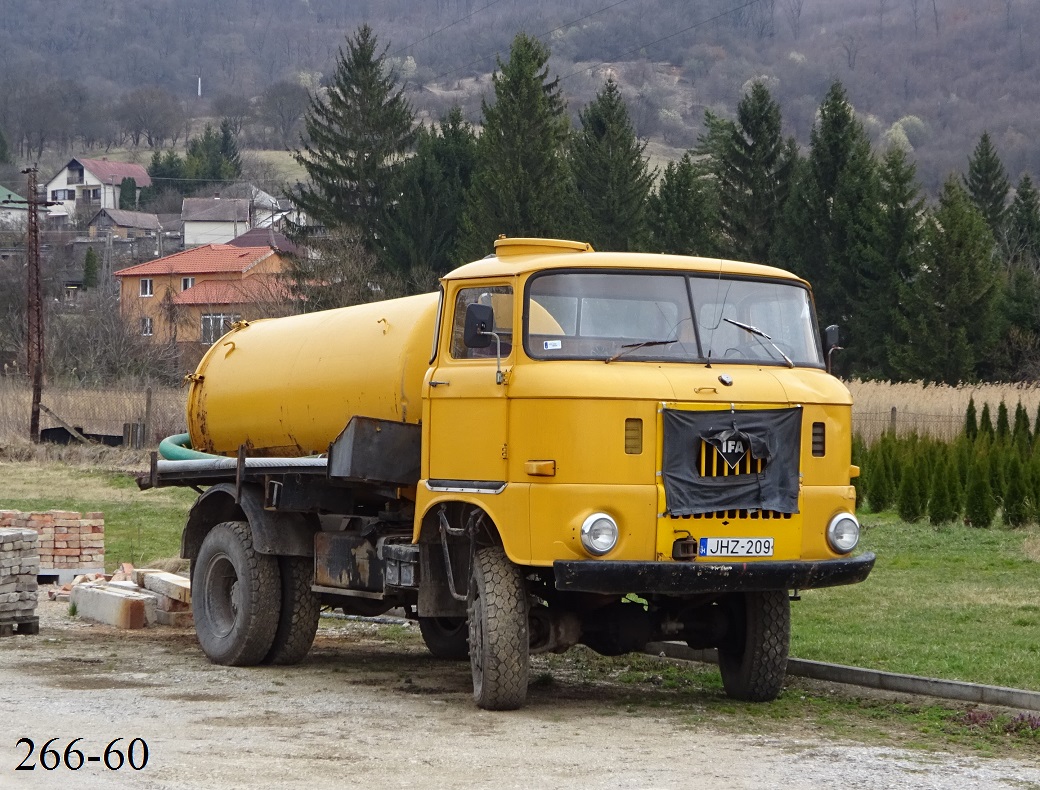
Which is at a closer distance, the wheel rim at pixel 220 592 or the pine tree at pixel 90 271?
the wheel rim at pixel 220 592

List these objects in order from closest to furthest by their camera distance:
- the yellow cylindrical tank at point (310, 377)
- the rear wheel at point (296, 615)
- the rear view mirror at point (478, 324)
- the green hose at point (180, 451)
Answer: the rear view mirror at point (478, 324) → the yellow cylindrical tank at point (310, 377) → the rear wheel at point (296, 615) → the green hose at point (180, 451)

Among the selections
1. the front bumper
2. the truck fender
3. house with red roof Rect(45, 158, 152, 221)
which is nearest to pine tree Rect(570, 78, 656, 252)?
the truck fender

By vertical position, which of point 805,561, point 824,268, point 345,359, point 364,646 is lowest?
point 364,646

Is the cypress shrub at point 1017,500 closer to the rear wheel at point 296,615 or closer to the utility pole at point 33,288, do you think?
the rear wheel at point 296,615

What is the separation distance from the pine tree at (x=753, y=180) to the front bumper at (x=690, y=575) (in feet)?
188

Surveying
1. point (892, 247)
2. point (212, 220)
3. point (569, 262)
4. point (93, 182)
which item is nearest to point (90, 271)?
point (212, 220)

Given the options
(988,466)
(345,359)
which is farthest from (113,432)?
(345,359)

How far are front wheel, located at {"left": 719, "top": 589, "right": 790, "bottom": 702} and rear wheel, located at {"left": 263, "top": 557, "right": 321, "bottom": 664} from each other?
11.6 ft

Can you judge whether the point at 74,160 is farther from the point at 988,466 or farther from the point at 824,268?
the point at 988,466

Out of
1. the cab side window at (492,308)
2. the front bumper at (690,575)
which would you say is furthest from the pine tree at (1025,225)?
the front bumper at (690,575)

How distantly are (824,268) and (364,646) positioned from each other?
172 ft

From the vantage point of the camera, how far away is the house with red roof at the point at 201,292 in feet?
220

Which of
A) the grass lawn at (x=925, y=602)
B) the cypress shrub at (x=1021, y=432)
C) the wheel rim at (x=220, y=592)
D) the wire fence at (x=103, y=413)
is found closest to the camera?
the grass lawn at (x=925, y=602)

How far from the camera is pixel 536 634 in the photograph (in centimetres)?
1030
